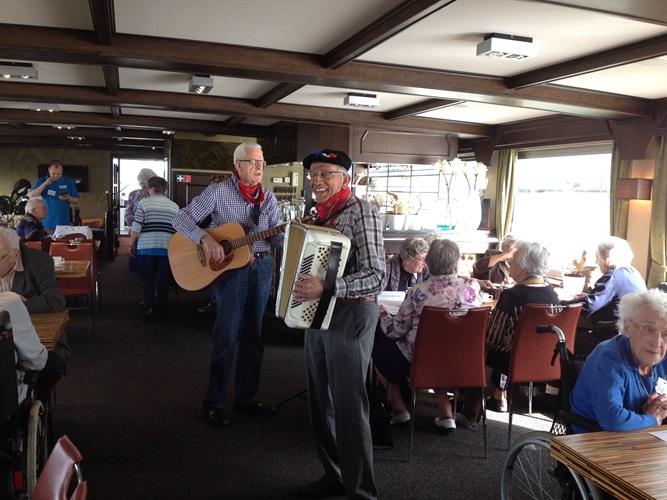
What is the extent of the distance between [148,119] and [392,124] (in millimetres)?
3937

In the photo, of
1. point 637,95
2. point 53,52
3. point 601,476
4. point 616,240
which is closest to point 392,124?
point 637,95

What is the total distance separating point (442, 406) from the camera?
3904 mm

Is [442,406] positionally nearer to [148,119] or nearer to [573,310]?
[573,310]

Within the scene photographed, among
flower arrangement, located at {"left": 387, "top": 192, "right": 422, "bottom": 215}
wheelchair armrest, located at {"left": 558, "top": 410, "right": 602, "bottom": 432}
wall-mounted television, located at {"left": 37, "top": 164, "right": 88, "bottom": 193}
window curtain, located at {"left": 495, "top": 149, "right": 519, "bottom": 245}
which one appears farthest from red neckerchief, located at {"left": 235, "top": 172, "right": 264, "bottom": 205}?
wall-mounted television, located at {"left": 37, "top": 164, "right": 88, "bottom": 193}

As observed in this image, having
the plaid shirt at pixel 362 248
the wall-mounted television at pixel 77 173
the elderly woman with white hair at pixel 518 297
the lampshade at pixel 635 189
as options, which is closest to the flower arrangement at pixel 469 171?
the lampshade at pixel 635 189

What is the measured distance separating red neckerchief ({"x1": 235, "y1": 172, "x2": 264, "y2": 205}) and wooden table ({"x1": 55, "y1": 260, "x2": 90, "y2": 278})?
6.70 feet

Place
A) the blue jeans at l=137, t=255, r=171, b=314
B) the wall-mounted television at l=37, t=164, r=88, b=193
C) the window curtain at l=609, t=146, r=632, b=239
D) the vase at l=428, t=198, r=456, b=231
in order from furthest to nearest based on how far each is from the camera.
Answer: the wall-mounted television at l=37, t=164, r=88, b=193 → the vase at l=428, t=198, r=456, b=231 → the blue jeans at l=137, t=255, r=171, b=314 → the window curtain at l=609, t=146, r=632, b=239

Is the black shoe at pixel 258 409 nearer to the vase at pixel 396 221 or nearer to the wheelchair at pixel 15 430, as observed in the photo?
the wheelchair at pixel 15 430

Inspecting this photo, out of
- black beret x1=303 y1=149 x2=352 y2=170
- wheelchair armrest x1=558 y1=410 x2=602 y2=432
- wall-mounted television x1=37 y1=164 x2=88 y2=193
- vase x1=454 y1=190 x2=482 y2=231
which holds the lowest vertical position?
wheelchair armrest x1=558 y1=410 x2=602 y2=432

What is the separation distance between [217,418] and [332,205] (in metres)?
1.84

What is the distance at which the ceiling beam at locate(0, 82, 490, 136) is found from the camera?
6.48 m

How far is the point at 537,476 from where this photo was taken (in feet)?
10.5

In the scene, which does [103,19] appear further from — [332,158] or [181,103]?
[181,103]

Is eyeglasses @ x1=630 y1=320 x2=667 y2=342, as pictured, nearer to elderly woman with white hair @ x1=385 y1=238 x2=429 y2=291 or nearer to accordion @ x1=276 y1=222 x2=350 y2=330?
accordion @ x1=276 y1=222 x2=350 y2=330
